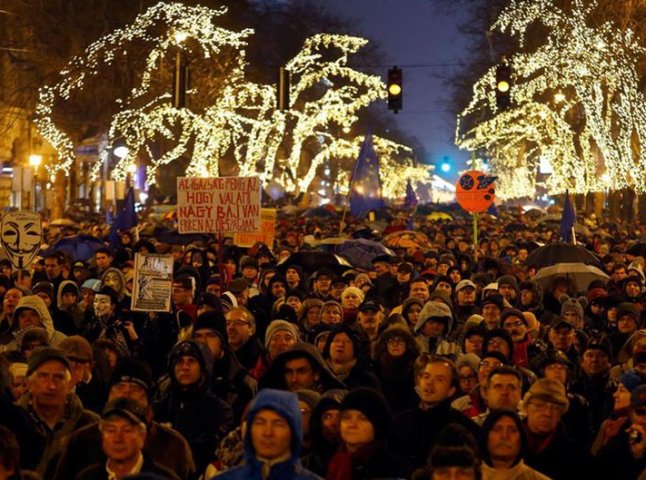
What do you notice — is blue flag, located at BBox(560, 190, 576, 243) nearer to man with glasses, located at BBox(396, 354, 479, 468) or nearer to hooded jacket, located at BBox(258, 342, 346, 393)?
hooded jacket, located at BBox(258, 342, 346, 393)

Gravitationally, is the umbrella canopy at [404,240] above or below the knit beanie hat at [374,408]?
above

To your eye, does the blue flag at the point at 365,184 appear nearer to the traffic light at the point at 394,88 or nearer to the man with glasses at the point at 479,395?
the traffic light at the point at 394,88

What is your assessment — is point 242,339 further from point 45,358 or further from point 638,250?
point 638,250

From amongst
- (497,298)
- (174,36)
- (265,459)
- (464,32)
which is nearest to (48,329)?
(497,298)

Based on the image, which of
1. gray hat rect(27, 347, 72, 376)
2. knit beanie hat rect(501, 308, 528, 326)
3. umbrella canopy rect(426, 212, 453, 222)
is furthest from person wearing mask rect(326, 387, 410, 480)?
umbrella canopy rect(426, 212, 453, 222)

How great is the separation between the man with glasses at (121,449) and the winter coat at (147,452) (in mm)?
158

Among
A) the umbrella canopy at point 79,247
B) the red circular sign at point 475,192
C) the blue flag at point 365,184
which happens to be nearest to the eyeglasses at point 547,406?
the umbrella canopy at point 79,247

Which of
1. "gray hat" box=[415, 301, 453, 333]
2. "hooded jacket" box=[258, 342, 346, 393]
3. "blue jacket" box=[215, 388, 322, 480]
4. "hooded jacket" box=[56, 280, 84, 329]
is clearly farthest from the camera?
"hooded jacket" box=[56, 280, 84, 329]

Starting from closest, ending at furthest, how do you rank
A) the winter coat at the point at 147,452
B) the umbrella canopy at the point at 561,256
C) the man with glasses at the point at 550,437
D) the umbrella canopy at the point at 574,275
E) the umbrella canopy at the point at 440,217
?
→ 1. the winter coat at the point at 147,452
2. the man with glasses at the point at 550,437
3. the umbrella canopy at the point at 574,275
4. the umbrella canopy at the point at 561,256
5. the umbrella canopy at the point at 440,217

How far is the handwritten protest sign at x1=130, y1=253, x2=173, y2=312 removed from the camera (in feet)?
41.0

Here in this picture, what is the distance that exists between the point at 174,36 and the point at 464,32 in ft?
70.7

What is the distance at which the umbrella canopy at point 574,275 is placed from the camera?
57.9 feet

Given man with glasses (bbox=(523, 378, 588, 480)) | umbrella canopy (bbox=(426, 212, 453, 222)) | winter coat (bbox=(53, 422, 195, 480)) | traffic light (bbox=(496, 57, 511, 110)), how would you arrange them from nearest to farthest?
1. winter coat (bbox=(53, 422, 195, 480))
2. man with glasses (bbox=(523, 378, 588, 480))
3. traffic light (bbox=(496, 57, 511, 110))
4. umbrella canopy (bbox=(426, 212, 453, 222))

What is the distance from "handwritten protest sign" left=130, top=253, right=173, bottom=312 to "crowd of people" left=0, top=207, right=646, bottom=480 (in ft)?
0.49
